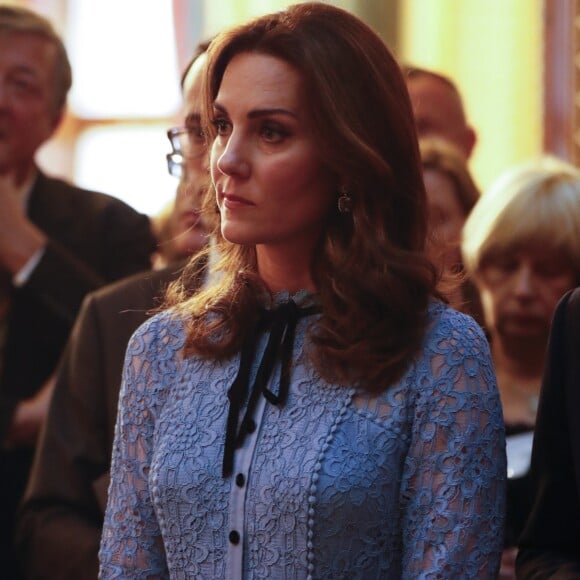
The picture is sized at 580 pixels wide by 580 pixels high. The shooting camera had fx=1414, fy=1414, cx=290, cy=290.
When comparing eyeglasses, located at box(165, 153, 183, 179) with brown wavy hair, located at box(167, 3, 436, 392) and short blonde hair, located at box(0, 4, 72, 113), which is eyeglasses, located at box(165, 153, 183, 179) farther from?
short blonde hair, located at box(0, 4, 72, 113)

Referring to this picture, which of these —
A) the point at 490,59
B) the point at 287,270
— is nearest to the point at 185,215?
the point at 287,270

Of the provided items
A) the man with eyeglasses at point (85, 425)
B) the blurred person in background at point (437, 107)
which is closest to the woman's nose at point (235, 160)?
the man with eyeglasses at point (85, 425)

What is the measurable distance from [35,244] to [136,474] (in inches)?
53.0

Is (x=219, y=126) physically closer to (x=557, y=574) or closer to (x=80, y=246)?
(x=557, y=574)

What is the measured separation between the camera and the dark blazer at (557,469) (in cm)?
217

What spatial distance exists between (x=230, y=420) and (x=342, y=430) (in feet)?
0.63

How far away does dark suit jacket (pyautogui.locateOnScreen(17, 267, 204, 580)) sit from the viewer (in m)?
2.77

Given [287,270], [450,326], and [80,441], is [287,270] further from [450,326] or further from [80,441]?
[80,441]

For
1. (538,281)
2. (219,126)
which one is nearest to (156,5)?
(538,281)

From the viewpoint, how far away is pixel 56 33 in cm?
381

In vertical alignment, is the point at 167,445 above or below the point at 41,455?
above

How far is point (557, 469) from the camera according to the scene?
2178mm

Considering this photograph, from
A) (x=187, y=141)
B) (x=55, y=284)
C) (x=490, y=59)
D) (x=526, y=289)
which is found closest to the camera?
(x=187, y=141)

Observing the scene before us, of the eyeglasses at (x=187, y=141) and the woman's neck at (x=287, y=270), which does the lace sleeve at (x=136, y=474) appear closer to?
the woman's neck at (x=287, y=270)
